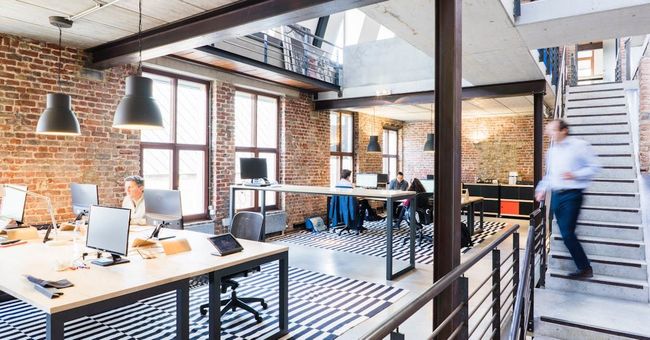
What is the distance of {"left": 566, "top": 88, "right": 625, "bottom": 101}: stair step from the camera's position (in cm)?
706

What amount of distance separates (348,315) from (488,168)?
28.4 feet

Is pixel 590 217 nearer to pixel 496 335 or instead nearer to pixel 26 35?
pixel 496 335

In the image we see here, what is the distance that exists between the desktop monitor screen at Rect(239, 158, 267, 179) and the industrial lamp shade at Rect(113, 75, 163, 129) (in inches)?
132

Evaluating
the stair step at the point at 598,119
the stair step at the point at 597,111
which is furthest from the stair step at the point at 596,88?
the stair step at the point at 598,119

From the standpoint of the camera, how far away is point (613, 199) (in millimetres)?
4551

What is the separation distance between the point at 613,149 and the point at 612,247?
7.06 ft

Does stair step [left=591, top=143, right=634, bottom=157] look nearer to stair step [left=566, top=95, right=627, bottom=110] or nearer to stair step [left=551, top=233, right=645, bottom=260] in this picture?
stair step [left=566, top=95, right=627, bottom=110]

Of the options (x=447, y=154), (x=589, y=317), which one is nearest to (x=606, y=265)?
(x=589, y=317)

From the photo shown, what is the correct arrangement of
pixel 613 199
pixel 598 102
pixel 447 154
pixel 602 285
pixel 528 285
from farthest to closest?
pixel 598 102 → pixel 613 199 → pixel 602 285 → pixel 528 285 → pixel 447 154

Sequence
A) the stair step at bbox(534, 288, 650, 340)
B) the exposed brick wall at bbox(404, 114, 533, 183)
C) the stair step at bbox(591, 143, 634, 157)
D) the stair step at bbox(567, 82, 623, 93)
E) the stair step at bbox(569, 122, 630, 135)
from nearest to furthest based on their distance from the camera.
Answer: the stair step at bbox(534, 288, 650, 340) < the stair step at bbox(591, 143, 634, 157) < the stair step at bbox(569, 122, 630, 135) < the stair step at bbox(567, 82, 623, 93) < the exposed brick wall at bbox(404, 114, 533, 183)

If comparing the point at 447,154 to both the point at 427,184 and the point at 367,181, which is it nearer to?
the point at 427,184

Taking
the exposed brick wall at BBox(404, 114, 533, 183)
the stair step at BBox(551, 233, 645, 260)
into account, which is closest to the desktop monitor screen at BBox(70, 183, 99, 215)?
the stair step at BBox(551, 233, 645, 260)

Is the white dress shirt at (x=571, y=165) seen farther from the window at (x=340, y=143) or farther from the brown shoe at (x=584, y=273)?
the window at (x=340, y=143)

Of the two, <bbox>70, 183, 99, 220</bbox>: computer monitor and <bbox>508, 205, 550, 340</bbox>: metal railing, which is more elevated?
<bbox>70, 183, 99, 220</bbox>: computer monitor
